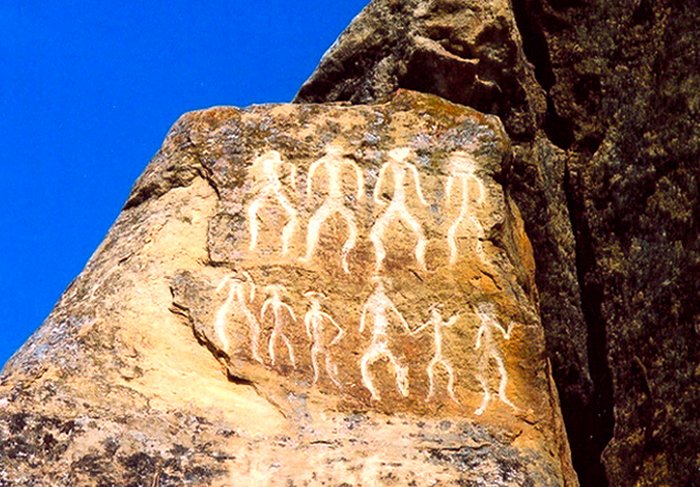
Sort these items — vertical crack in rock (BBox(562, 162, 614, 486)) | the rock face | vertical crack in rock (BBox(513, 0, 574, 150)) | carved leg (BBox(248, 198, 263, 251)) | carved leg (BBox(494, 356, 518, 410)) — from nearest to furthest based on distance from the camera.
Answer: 1. the rock face
2. carved leg (BBox(494, 356, 518, 410))
3. carved leg (BBox(248, 198, 263, 251))
4. vertical crack in rock (BBox(562, 162, 614, 486))
5. vertical crack in rock (BBox(513, 0, 574, 150))

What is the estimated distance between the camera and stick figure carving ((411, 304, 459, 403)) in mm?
4855

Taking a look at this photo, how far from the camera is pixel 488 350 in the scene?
16.4ft

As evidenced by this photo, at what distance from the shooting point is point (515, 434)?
4.76 meters

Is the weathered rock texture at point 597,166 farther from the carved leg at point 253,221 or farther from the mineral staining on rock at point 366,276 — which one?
the carved leg at point 253,221

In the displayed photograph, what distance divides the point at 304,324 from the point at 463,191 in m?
1.01

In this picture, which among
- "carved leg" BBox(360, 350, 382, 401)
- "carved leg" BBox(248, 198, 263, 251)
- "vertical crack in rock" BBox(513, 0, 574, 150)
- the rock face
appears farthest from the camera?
"vertical crack in rock" BBox(513, 0, 574, 150)

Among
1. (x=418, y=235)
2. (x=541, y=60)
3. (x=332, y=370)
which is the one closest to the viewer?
(x=332, y=370)

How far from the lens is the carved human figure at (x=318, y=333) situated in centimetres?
484

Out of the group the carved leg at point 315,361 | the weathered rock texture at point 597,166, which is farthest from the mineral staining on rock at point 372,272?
the weathered rock texture at point 597,166

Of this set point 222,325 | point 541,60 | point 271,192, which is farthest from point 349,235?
point 541,60

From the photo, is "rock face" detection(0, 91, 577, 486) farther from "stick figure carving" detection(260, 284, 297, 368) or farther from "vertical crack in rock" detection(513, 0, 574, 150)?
"vertical crack in rock" detection(513, 0, 574, 150)

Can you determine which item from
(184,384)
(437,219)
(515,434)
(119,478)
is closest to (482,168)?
(437,219)

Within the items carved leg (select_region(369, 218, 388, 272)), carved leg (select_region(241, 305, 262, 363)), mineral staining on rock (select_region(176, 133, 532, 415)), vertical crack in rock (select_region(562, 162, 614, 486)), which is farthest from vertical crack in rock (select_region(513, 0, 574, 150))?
carved leg (select_region(241, 305, 262, 363))

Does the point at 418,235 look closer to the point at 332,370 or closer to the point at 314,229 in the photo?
the point at 314,229
